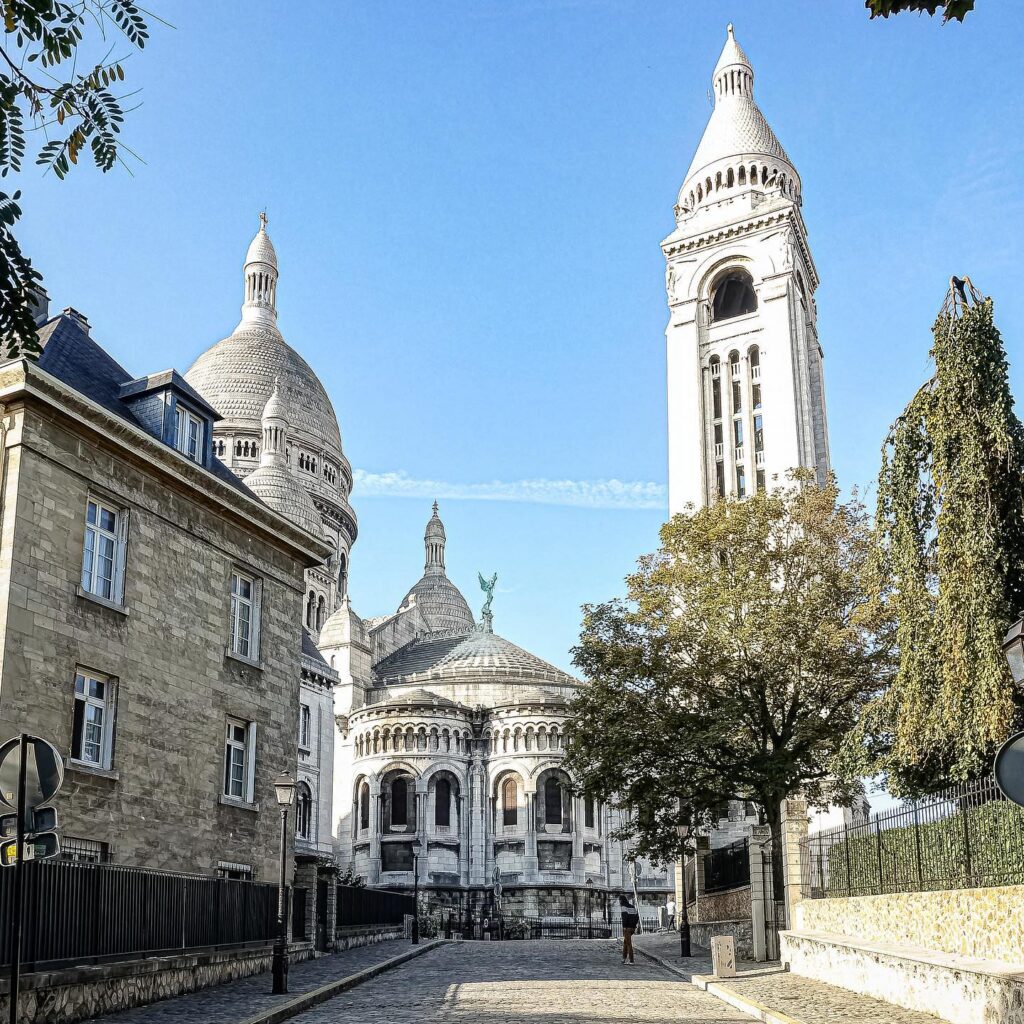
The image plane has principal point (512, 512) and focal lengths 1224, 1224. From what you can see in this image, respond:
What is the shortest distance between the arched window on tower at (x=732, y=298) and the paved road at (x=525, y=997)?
51.0m

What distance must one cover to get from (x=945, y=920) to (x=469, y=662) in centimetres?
6068

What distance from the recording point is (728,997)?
1691 centimetres

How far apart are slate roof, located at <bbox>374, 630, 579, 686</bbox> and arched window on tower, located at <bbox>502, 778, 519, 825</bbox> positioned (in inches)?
312

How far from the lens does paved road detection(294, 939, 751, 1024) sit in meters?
14.4

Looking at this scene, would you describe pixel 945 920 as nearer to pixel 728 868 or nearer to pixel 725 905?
pixel 728 868

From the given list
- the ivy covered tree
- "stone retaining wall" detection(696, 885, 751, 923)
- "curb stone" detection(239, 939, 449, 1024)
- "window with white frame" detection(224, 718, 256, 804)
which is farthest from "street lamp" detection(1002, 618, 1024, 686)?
"stone retaining wall" detection(696, 885, 751, 923)

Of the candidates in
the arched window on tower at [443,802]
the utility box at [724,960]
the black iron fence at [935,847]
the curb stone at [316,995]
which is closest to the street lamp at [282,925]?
the curb stone at [316,995]

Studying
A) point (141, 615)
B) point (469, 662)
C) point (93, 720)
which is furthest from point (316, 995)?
point (469, 662)

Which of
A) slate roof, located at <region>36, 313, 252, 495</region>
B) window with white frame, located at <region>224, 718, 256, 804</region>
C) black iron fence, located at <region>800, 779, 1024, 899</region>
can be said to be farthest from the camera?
window with white frame, located at <region>224, 718, 256, 804</region>

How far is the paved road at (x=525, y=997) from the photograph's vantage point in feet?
47.3

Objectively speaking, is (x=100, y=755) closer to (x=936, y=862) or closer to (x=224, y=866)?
(x=224, y=866)

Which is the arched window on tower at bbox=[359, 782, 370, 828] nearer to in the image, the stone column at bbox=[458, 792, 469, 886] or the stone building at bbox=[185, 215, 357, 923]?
the stone column at bbox=[458, 792, 469, 886]

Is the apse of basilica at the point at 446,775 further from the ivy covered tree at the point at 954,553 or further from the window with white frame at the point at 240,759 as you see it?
the ivy covered tree at the point at 954,553

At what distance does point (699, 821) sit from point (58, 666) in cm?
1635
